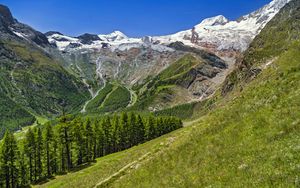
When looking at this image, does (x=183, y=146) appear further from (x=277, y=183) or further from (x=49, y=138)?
(x=49, y=138)

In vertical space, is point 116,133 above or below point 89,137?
below

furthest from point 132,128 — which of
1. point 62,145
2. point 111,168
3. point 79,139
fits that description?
point 111,168

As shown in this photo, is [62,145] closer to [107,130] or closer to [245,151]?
[107,130]

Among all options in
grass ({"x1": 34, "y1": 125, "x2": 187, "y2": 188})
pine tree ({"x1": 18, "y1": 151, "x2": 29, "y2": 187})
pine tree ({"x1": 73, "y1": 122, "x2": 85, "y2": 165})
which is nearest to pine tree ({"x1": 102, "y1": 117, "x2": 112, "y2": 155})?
pine tree ({"x1": 73, "y1": 122, "x2": 85, "y2": 165})

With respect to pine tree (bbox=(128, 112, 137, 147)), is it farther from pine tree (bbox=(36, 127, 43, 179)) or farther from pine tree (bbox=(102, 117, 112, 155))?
pine tree (bbox=(36, 127, 43, 179))

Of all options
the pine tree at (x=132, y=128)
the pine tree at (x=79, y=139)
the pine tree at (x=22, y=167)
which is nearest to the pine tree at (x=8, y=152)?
the pine tree at (x=22, y=167)

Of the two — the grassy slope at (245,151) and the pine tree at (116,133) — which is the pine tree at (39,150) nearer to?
the pine tree at (116,133)

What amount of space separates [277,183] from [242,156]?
6642mm

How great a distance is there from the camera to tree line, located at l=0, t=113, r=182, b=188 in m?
83.6

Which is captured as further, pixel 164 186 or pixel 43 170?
pixel 43 170

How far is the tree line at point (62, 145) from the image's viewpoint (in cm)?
8362

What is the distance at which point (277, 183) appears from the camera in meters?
16.2

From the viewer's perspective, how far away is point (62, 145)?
9688 cm

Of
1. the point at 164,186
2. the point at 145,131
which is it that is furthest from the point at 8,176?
the point at 164,186
